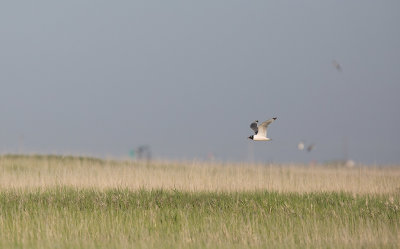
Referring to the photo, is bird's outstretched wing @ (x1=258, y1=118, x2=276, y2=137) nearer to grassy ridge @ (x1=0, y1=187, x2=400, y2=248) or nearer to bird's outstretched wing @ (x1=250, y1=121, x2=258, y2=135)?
bird's outstretched wing @ (x1=250, y1=121, x2=258, y2=135)

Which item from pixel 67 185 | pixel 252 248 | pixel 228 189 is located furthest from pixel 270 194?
pixel 252 248

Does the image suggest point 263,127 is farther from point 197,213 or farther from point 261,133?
point 197,213

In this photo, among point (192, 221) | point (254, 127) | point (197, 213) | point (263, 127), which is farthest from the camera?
point (254, 127)

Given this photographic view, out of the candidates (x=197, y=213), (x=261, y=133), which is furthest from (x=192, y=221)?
(x=261, y=133)

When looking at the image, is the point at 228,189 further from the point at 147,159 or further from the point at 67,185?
the point at 147,159

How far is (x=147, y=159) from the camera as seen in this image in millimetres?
32531

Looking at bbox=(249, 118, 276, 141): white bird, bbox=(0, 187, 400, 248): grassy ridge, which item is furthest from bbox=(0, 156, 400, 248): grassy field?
bbox=(249, 118, 276, 141): white bird

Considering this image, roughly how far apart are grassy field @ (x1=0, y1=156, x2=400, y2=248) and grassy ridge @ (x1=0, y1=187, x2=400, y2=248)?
1.3 inches

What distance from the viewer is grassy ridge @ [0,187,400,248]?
35.4 feet

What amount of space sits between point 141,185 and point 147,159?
12757 millimetres

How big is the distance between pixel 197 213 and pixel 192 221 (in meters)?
0.94

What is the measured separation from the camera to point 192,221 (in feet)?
44.3

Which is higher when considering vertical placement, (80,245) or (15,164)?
(15,164)

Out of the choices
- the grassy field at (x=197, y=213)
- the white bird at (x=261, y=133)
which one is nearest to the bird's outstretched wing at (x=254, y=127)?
the white bird at (x=261, y=133)
